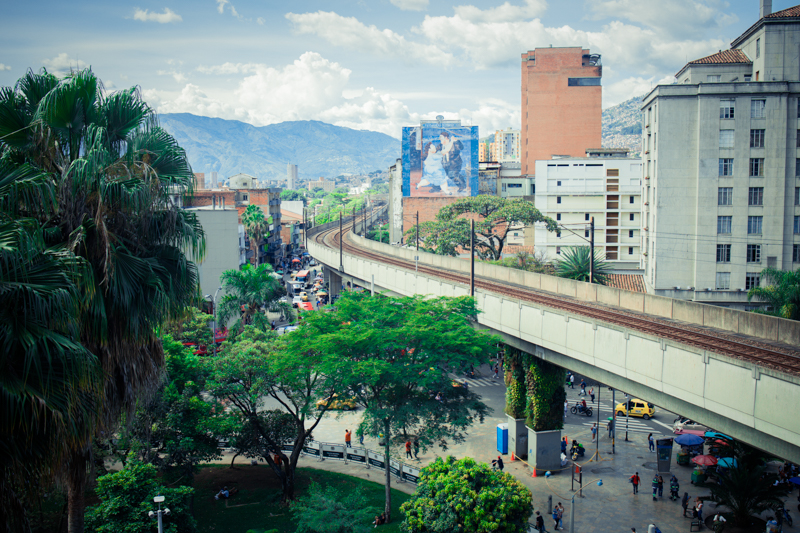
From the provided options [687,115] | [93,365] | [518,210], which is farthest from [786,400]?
[518,210]

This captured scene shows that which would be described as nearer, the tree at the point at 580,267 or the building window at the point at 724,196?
the tree at the point at 580,267

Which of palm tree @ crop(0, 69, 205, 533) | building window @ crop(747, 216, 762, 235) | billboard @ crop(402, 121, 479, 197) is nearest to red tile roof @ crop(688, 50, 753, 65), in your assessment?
building window @ crop(747, 216, 762, 235)

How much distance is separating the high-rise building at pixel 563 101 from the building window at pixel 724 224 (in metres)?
75.5

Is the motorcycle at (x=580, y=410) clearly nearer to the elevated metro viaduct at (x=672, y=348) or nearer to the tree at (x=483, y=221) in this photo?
the elevated metro viaduct at (x=672, y=348)

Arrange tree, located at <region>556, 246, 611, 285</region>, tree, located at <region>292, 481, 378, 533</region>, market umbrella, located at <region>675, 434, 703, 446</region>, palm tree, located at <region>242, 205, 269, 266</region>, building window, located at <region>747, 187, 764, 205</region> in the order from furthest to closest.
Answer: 1. palm tree, located at <region>242, 205, 269, 266</region>
2. building window, located at <region>747, 187, 764, 205</region>
3. tree, located at <region>556, 246, 611, 285</region>
4. market umbrella, located at <region>675, 434, 703, 446</region>
5. tree, located at <region>292, 481, 378, 533</region>

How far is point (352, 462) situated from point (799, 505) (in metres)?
22.7

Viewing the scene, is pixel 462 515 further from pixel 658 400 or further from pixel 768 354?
pixel 768 354

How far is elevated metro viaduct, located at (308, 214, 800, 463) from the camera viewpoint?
16.6 meters

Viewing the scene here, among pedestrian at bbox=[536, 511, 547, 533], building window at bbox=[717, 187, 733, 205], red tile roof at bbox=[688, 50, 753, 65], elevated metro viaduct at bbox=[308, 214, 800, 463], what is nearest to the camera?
elevated metro viaduct at bbox=[308, 214, 800, 463]

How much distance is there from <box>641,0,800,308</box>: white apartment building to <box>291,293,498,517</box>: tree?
3126 centimetres

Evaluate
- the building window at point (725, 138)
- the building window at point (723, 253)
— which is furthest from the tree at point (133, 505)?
the building window at point (725, 138)

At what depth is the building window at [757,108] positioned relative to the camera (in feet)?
163

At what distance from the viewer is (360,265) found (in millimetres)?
58625

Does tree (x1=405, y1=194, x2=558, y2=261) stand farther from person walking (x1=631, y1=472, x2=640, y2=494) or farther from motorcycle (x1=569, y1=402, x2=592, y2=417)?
person walking (x1=631, y1=472, x2=640, y2=494)
